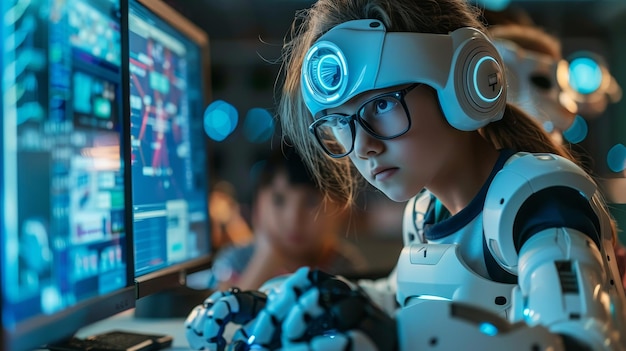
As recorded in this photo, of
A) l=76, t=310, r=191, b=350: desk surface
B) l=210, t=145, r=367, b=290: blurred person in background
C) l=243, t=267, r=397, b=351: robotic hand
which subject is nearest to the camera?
l=243, t=267, r=397, b=351: robotic hand

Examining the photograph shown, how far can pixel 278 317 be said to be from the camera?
0.56 meters

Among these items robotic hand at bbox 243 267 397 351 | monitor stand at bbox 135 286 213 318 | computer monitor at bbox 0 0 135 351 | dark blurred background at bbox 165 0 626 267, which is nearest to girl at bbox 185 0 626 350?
robotic hand at bbox 243 267 397 351

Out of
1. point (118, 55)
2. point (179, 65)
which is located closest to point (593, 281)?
point (118, 55)

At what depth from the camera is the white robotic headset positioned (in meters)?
0.78

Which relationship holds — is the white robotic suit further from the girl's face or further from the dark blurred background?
the dark blurred background

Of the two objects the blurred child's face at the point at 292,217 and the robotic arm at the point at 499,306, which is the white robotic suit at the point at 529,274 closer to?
the robotic arm at the point at 499,306

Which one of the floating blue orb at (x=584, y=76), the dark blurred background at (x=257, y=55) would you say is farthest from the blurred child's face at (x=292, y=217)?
the dark blurred background at (x=257, y=55)

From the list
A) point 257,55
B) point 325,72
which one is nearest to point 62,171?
point 325,72

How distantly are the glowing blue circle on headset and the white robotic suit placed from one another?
244 mm

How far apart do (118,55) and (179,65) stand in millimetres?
307

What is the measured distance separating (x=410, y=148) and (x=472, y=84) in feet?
0.40

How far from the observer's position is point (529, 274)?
62 cm

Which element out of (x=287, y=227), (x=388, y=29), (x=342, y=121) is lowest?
(x=287, y=227)

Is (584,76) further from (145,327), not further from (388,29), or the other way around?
(145,327)
